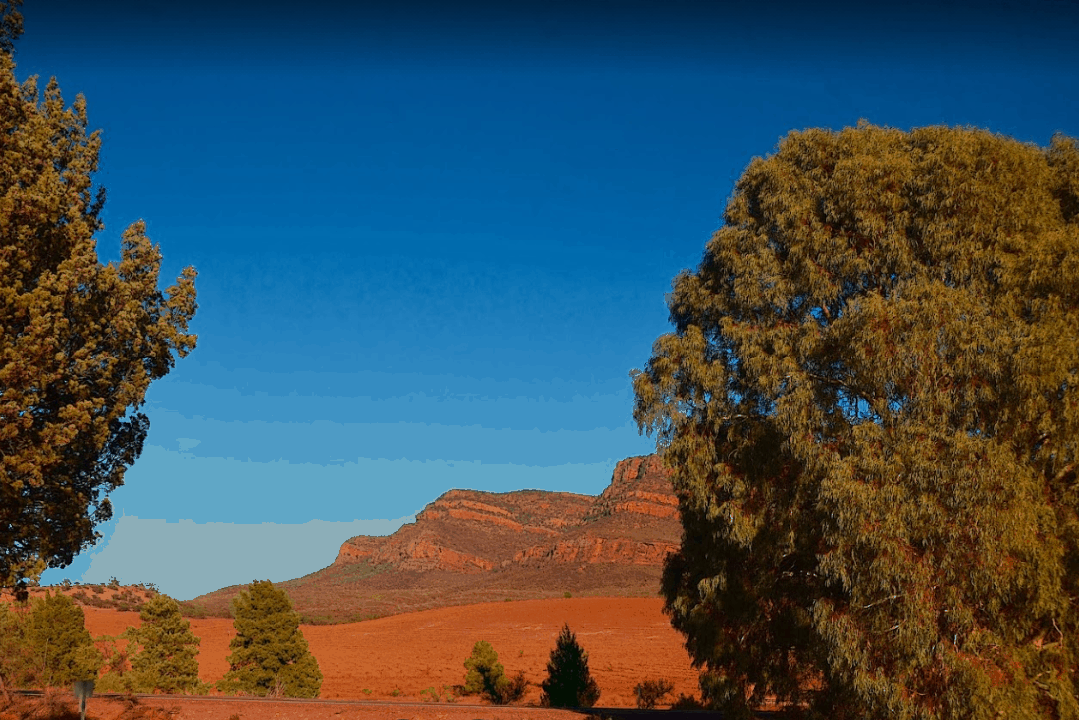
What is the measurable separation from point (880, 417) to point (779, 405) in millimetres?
1783

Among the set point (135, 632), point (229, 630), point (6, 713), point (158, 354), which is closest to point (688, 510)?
point (158, 354)

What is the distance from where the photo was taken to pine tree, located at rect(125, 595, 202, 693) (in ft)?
98.2

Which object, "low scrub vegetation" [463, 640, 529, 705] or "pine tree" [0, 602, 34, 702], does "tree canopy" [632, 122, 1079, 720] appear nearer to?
"low scrub vegetation" [463, 640, 529, 705]

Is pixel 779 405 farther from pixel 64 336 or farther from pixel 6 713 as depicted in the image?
pixel 6 713

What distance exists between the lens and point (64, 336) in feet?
43.4

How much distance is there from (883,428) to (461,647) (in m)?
57.2

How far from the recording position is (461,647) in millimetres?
65500

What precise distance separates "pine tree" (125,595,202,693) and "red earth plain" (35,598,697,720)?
707 cm

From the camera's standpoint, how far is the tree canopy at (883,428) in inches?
504

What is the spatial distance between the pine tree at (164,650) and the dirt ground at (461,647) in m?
7.60

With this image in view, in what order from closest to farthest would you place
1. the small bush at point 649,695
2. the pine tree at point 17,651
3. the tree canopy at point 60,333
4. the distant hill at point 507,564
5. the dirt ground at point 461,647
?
the tree canopy at point 60,333 → the pine tree at point 17,651 → the small bush at point 649,695 → the dirt ground at point 461,647 → the distant hill at point 507,564

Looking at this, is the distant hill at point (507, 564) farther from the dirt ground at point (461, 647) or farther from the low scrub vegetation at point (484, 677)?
the low scrub vegetation at point (484, 677)

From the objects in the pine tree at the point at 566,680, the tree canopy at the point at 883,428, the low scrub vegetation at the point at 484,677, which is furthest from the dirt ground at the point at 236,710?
the low scrub vegetation at the point at 484,677

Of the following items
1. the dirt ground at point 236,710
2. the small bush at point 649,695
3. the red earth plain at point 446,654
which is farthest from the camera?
the small bush at point 649,695
